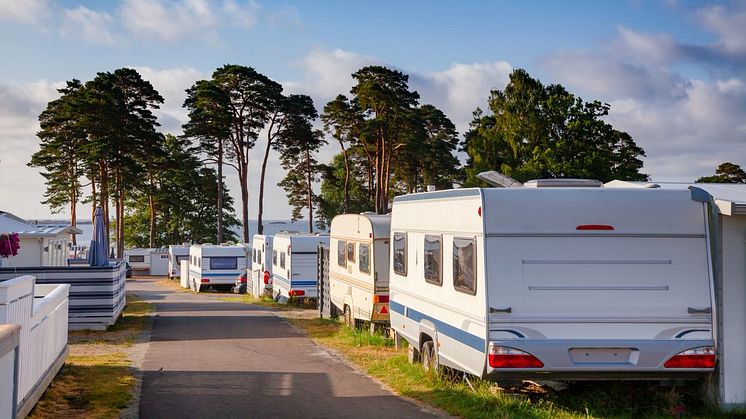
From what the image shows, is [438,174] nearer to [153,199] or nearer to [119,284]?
[153,199]

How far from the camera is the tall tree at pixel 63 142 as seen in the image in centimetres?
4672

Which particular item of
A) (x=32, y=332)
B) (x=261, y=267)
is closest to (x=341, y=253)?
(x=32, y=332)

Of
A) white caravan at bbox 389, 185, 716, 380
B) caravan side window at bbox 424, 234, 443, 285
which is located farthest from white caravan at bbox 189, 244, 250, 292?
white caravan at bbox 389, 185, 716, 380

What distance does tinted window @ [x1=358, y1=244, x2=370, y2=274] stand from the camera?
630 inches

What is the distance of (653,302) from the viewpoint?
828 cm

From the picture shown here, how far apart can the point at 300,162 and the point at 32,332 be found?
51725 mm

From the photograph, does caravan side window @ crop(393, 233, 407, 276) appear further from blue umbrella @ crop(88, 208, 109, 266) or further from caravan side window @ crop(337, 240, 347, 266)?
blue umbrella @ crop(88, 208, 109, 266)

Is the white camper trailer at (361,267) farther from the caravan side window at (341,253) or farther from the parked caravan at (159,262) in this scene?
the parked caravan at (159,262)

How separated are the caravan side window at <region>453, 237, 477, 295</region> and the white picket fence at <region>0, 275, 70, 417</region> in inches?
168

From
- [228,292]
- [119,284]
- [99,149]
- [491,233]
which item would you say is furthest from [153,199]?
[491,233]

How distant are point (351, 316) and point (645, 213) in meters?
10.0

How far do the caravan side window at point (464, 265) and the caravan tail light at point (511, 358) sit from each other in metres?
0.69

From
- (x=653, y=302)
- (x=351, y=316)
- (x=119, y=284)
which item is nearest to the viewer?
(x=653, y=302)

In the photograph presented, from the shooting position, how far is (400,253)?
12.4 m
